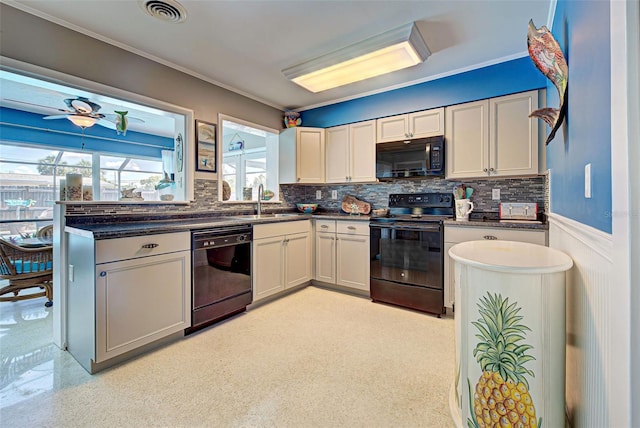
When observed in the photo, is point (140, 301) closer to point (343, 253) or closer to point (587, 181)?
point (343, 253)

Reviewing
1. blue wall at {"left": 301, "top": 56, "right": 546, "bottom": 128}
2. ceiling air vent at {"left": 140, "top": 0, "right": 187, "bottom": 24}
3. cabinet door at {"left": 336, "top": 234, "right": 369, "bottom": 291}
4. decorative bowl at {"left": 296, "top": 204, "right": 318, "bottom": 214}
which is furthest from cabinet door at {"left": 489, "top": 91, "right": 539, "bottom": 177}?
ceiling air vent at {"left": 140, "top": 0, "right": 187, "bottom": 24}

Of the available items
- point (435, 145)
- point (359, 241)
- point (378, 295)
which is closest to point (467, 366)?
point (378, 295)

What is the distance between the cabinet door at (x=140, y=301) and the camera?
1859 millimetres

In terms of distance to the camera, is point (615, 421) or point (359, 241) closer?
point (615, 421)

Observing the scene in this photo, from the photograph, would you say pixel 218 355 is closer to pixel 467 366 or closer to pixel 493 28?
pixel 467 366

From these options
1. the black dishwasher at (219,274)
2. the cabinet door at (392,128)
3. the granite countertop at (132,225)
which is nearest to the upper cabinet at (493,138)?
the cabinet door at (392,128)

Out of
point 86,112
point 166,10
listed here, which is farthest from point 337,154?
point 86,112

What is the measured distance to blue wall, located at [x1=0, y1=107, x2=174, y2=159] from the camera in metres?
4.45

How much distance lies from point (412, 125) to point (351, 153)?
0.80 metres

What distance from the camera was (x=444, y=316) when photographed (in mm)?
2783

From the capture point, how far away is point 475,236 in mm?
2588

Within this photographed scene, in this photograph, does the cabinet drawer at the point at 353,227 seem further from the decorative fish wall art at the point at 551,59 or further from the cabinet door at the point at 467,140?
the decorative fish wall art at the point at 551,59

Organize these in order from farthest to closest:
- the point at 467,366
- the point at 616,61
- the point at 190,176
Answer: the point at 190,176
the point at 467,366
the point at 616,61

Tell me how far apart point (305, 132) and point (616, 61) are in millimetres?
3379
